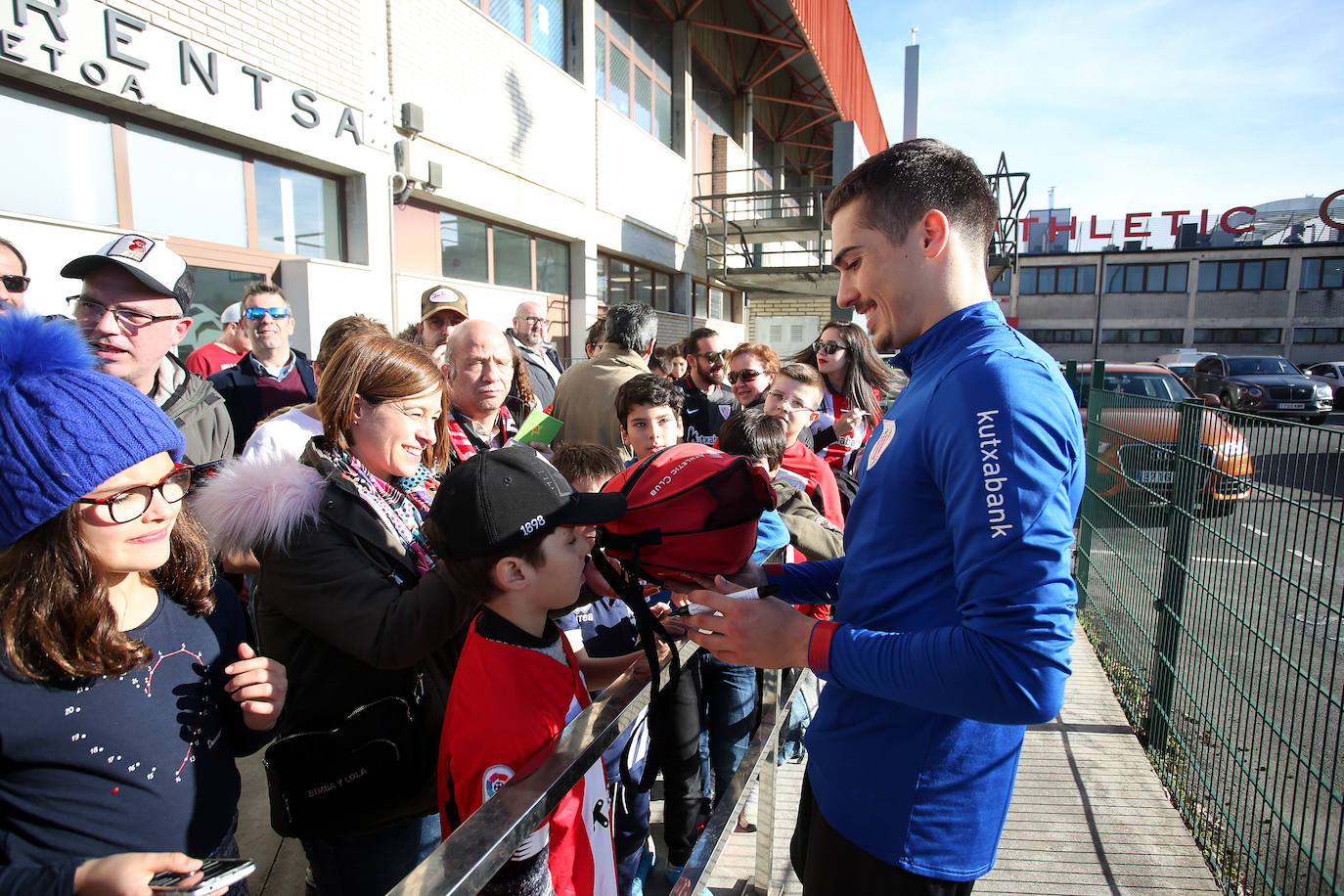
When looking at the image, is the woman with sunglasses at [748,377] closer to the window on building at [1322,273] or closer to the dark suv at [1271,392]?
the dark suv at [1271,392]

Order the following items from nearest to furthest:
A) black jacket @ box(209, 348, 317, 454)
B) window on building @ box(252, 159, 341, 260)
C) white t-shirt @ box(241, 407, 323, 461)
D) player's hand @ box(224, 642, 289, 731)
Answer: player's hand @ box(224, 642, 289, 731)
white t-shirt @ box(241, 407, 323, 461)
black jacket @ box(209, 348, 317, 454)
window on building @ box(252, 159, 341, 260)

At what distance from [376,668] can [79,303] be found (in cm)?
185

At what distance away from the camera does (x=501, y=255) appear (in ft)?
29.1

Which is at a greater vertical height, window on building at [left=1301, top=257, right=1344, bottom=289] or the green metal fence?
window on building at [left=1301, top=257, right=1344, bottom=289]

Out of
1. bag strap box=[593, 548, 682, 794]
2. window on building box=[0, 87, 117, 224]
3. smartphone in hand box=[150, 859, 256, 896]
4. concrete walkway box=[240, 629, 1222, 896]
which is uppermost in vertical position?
window on building box=[0, 87, 117, 224]

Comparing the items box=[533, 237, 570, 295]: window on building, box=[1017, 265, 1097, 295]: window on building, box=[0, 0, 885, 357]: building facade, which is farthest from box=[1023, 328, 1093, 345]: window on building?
box=[533, 237, 570, 295]: window on building

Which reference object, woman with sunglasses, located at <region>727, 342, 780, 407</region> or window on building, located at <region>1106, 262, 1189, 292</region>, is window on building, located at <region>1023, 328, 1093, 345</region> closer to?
window on building, located at <region>1106, 262, 1189, 292</region>

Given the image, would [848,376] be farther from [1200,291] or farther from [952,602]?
[1200,291]

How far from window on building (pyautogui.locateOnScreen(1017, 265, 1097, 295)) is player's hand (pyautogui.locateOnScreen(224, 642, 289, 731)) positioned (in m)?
42.9

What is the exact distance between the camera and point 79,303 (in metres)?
2.45

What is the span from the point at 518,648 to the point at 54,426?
0.88 m

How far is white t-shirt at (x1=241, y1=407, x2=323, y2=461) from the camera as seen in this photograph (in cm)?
213

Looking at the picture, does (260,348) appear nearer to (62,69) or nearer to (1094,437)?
(62,69)

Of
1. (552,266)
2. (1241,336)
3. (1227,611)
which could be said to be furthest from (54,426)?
(1241,336)
